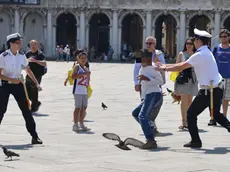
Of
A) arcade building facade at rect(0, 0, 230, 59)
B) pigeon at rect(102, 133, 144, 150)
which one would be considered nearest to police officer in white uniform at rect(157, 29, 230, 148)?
pigeon at rect(102, 133, 144, 150)

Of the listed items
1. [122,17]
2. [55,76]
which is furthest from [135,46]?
[55,76]

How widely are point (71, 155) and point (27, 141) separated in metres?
1.73

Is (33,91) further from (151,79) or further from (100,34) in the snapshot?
(100,34)

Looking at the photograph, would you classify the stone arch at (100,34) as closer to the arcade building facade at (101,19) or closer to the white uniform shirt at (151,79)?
the arcade building facade at (101,19)

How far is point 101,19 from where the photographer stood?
57.7 m

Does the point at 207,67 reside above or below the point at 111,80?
above

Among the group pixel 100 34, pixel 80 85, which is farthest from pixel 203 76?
pixel 100 34

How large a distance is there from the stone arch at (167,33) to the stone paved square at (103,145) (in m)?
38.4

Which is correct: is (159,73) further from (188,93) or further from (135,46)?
(135,46)

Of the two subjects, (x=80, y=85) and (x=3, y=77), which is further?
(x=80, y=85)

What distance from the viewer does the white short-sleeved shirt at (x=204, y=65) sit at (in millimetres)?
9906

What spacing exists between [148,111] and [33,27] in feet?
155

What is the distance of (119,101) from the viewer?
19.5 metres

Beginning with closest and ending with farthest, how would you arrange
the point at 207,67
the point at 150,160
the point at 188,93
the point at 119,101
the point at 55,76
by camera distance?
1. the point at 150,160
2. the point at 207,67
3. the point at 188,93
4. the point at 119,101
5. the point at 55,76
